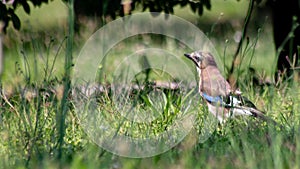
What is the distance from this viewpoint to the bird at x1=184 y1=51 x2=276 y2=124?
4.46 metres

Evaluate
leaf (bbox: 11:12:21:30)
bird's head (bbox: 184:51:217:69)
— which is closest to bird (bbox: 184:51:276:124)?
bird's head (bbox: 184:51:217:69)

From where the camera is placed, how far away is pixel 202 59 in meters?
5.07

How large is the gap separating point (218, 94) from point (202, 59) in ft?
1.56

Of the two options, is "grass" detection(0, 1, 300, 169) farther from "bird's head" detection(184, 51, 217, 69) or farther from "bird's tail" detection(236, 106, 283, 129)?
"bird's head" detection(184, 51, 217, 69)

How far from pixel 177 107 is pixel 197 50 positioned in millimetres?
968

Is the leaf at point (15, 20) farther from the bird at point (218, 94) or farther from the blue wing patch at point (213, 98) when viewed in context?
the blue wing patch at point (213, 98)

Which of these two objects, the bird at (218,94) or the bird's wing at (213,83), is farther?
the bird's wing at (213,83)

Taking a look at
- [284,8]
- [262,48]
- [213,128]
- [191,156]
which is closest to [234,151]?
[191,156]

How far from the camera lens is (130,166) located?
3504mm

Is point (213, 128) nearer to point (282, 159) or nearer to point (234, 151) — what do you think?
point (234, 151)

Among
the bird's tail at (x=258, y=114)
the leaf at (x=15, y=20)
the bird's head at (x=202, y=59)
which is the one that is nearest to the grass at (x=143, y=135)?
the bird's tail at (x=258, y=114)

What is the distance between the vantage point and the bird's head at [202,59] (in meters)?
5.02

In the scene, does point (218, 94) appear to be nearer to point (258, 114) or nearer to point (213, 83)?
point (213, 83)

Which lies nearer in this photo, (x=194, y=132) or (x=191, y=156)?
(x=191, y=156)
